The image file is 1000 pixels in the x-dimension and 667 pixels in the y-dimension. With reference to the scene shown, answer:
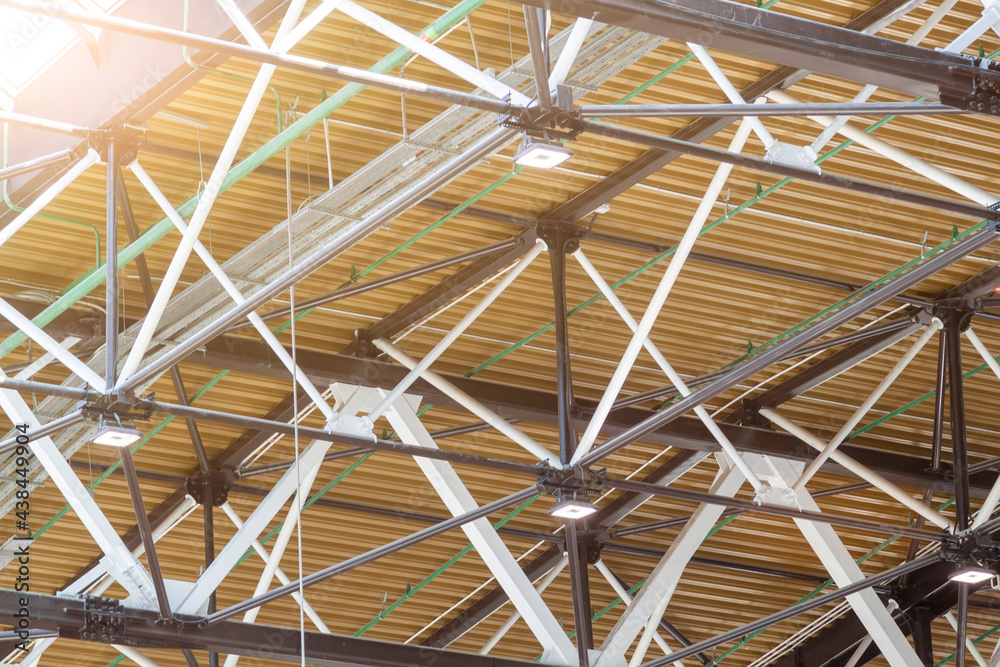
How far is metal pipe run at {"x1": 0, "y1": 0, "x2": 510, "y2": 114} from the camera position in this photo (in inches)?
433

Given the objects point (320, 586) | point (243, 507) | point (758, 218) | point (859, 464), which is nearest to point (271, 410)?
point (243, 507)

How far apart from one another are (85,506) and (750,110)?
9996mm

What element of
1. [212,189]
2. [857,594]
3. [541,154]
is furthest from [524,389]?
[541,154]

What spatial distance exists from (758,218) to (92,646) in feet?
48.4

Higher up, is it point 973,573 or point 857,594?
point 857,594

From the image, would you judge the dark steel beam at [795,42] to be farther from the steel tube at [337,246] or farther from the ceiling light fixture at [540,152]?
the steel tube at [337,246]

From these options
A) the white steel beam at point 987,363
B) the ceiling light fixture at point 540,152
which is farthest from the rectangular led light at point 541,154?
the white steel beam at point 987,363

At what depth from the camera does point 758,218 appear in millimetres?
20297

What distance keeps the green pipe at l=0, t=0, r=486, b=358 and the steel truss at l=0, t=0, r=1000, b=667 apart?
0.45 metres

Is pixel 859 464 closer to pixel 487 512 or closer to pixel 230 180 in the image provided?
pixel 487 512

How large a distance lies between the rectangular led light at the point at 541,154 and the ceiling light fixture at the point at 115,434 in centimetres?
588

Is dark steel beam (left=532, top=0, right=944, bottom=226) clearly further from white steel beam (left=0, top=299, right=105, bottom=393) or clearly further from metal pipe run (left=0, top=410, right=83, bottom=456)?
metal pipe run (left=0, top=410, right=83, bottom=456)

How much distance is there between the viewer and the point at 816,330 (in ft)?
55.2

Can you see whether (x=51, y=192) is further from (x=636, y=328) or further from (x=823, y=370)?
(x=823, y=370)
